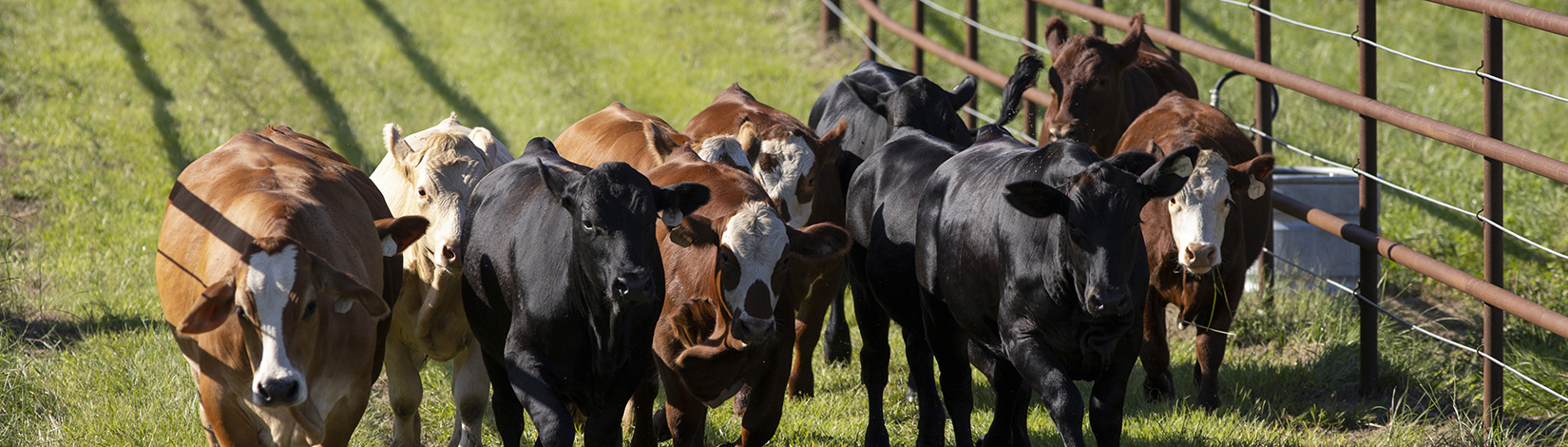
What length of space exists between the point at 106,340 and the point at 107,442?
1.37m

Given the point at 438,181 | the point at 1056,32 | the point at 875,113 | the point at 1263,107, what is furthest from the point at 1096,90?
the point at 438,181

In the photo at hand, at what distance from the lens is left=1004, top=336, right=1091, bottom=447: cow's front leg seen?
4312 millimetres

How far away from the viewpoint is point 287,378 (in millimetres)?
3713

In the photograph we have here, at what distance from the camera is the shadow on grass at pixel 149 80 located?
9516 mm

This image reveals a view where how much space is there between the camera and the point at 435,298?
534 cm

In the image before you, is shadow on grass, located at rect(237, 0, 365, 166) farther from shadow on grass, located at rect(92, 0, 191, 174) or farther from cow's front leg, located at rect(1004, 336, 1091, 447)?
cow's front leg, located at rect(1004, 336, 1091, 447)

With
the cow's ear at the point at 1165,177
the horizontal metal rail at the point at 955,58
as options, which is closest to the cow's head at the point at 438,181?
the cow's ear at the point at 1165,177

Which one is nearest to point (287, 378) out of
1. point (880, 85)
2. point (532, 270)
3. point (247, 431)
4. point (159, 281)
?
point (247, 431)

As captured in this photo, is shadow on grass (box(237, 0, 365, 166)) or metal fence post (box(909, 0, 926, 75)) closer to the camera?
shadow on grass (box(237, 0, 365, 166))

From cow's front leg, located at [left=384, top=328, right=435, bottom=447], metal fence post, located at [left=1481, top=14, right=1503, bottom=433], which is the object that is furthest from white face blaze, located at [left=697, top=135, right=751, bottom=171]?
metal fence post, located at [left=1481, top=14, right=1503, bottom=433]

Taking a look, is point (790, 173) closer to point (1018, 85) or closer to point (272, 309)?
point (1018, 85)

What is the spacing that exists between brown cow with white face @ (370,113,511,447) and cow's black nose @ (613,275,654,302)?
1318 millimetres

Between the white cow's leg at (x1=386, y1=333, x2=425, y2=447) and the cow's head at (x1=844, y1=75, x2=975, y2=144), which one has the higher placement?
the cow's head at (x1=844, y1=75, x2=975, y2=144)

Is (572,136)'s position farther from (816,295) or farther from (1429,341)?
(1429,341)
